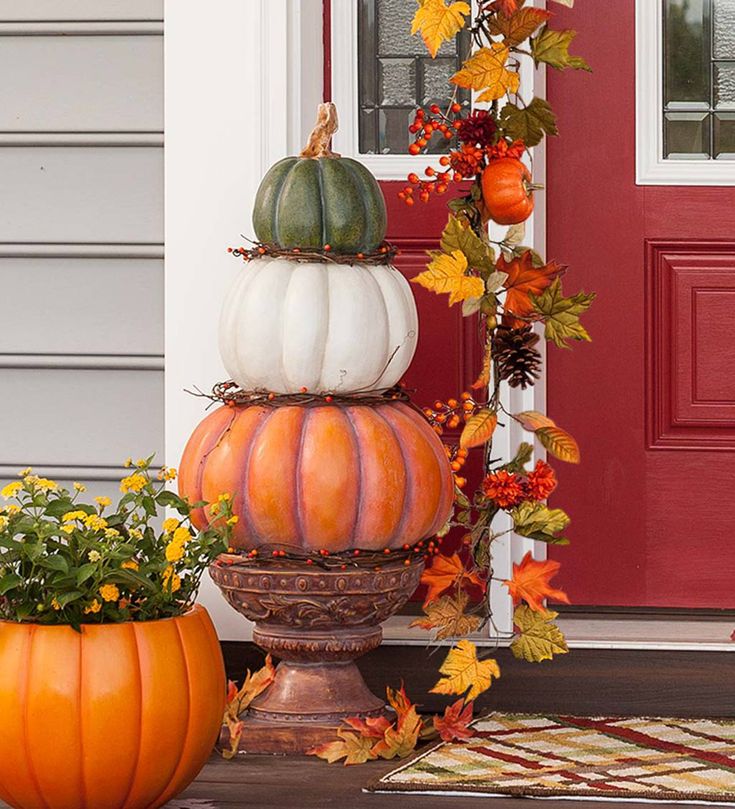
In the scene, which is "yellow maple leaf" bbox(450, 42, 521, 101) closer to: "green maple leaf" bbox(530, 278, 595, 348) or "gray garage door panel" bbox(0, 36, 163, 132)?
"green maple leaf" bbox(530, 278, 595, 348)

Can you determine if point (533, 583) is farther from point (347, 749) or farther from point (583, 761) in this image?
point (347, 749)

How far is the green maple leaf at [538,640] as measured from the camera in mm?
2410

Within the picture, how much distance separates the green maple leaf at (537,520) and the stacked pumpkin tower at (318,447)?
13cm

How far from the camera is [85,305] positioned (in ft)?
8.85

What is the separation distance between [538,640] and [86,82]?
1.25 metres

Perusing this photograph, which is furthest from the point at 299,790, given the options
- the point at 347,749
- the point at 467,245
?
the point at 467,245

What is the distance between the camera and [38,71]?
2670 millimetres

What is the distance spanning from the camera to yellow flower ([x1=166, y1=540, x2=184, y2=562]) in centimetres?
203

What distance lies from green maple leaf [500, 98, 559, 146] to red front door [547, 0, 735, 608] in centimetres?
33

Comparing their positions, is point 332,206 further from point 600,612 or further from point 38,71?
point 600,612

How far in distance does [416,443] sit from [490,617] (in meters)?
0.42

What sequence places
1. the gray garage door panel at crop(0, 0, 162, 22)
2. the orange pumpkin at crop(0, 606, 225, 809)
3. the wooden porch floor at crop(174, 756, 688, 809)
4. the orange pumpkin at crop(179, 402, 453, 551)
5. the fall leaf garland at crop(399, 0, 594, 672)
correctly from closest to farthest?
the orange pumpkin at crop(0, 606, 225, 809) → the wooden porch floor at crop(174, 756, 688, 809) → the orange pumpkin at crop(179, 402, 453, 551) → the fall leaf garland at crop(399, 0, 594, 672) → the gray garage door panel at crop(0, 0, 162, 22)

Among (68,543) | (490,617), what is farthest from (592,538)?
(68,543)

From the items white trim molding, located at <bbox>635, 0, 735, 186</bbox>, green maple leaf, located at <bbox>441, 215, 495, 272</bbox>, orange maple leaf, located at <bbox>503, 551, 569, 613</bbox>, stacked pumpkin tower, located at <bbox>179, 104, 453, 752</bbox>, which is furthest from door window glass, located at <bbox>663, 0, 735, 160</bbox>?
orange maple leaf, located at <bbox>503, 551, 569, 613</bbox>
